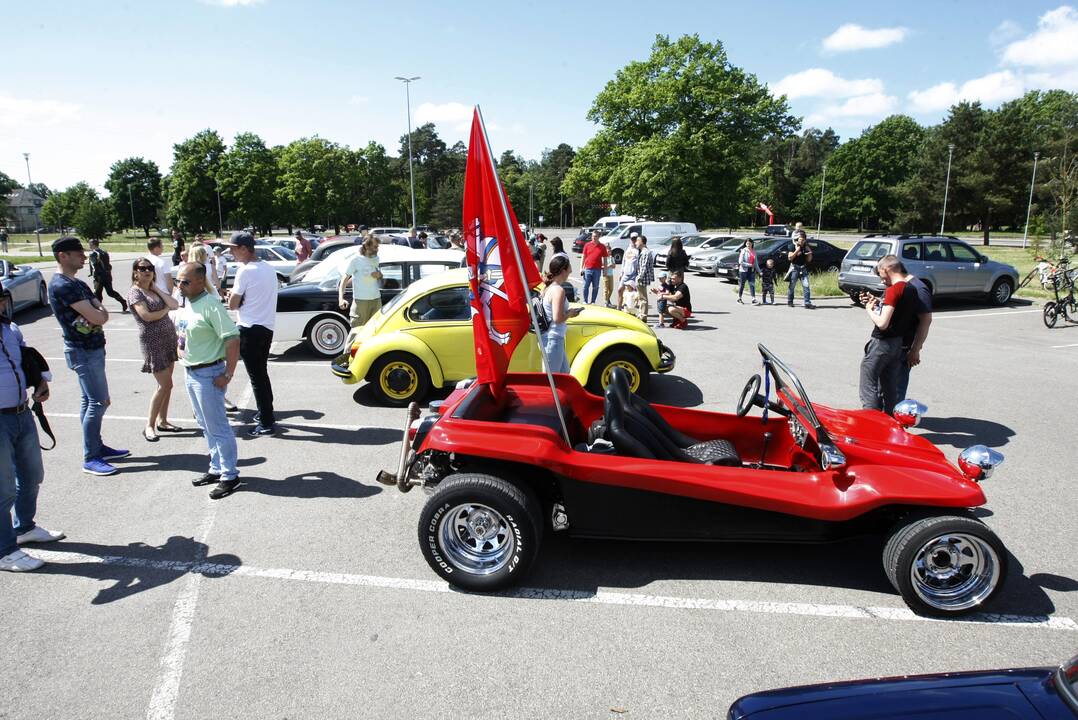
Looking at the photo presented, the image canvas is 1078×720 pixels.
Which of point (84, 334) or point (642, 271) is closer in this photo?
point (84, 334)

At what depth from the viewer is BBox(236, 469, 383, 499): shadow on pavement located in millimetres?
5137

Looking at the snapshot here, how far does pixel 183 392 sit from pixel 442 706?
6.48m

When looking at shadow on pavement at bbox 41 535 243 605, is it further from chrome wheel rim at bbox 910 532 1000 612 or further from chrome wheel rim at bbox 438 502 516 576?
chrome wheel rim at bbox 910 532 1000 612

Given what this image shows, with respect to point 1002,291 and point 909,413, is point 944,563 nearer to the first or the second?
point 909,413

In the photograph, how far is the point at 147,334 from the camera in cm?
605

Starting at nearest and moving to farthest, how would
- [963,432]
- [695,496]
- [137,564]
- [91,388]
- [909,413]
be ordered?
[695,496] → [137,564] → [909,413] → [91,388] → [963,432]

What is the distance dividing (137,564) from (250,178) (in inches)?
2602

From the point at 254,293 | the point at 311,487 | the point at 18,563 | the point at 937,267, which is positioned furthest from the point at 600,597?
the point at 937,267

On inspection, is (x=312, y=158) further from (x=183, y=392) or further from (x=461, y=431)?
(x=461, y=431)

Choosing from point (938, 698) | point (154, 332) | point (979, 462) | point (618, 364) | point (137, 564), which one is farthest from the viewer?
point (618, 364)

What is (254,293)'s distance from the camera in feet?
20.6

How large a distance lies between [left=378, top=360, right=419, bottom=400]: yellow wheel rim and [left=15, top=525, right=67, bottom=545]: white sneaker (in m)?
3.59

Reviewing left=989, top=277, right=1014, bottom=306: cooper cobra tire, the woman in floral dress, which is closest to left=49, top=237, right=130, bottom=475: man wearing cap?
the woman in floral dress

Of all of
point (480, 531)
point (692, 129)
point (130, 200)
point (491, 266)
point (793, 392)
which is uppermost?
point (692, 129)
